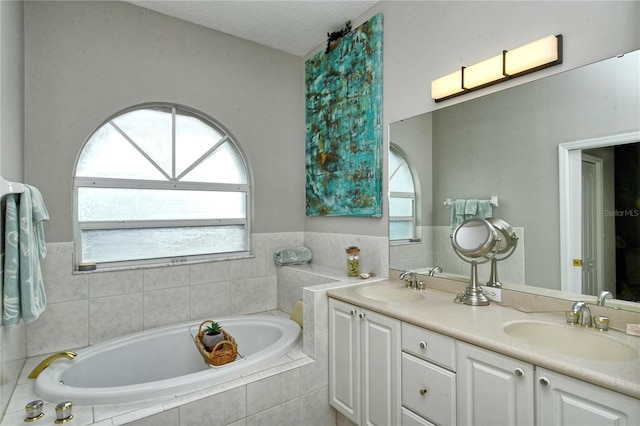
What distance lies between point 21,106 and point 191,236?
1.37m

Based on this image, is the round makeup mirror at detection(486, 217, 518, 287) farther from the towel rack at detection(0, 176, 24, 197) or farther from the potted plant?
the towel rack at detection(0, 176, 24, 197)

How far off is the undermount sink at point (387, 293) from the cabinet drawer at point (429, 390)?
0.56 m

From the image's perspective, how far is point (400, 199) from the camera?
2.40 meters

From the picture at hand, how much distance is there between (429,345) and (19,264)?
1804 mm

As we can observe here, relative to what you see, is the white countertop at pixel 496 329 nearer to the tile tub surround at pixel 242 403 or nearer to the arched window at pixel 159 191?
the tile tub surround at pixel 242 403

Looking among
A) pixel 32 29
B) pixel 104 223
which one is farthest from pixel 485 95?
pixel 32 29

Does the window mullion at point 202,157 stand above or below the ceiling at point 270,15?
below

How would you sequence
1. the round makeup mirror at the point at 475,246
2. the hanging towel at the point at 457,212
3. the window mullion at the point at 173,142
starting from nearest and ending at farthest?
the round makeup mirror at the point at 475,246 < the hanging towel at the point at 457,212 < the window mullion at the point at 173,142

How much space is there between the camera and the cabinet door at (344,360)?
1.92 meters

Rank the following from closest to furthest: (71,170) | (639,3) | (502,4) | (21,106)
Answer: (639,3) < (502,4) < (21,106) < (71,170)

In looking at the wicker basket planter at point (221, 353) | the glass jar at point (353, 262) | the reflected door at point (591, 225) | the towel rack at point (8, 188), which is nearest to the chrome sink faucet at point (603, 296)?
the reflected door at point (591, 225)

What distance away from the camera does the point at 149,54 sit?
262 centimetres

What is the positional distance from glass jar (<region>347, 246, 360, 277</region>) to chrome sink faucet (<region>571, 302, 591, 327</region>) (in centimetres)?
146

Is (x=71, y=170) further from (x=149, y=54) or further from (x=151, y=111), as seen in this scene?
(x=149, y=54)
